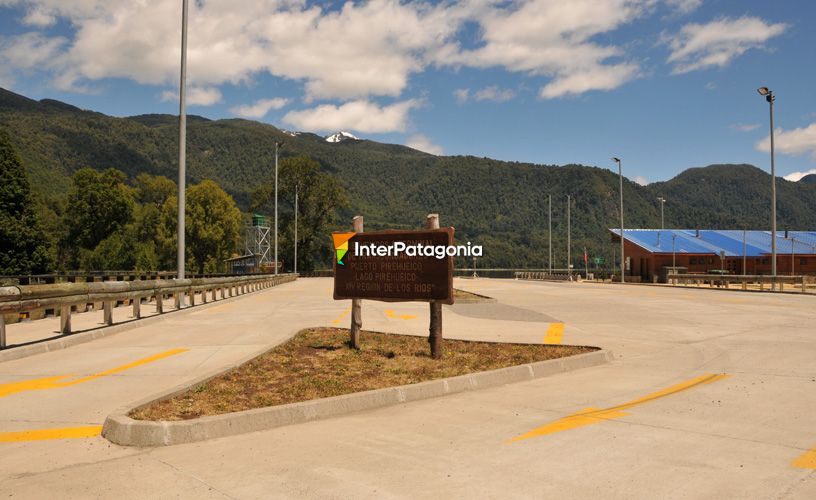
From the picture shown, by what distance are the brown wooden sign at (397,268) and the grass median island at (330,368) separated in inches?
41.1

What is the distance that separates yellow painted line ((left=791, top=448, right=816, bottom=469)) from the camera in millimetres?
5149

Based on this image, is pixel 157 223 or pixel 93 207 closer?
pixel 93 207

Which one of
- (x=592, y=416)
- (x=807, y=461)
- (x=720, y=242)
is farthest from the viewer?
(x=720, y=242)

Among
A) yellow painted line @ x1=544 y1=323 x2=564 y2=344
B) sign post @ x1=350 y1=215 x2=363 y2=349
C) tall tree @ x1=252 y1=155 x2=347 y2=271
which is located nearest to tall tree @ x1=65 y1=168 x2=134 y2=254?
tall tree @ x1=252 y1=155 x2=347 y2=271

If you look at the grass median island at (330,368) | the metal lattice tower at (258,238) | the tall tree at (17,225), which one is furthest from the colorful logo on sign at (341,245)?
the metal lattice tower at (258,238)

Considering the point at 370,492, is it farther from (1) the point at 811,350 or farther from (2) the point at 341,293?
(1) the point at 811,350

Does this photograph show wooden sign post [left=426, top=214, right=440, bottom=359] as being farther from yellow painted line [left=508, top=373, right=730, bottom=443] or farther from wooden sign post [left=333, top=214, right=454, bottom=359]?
yellow painted line [left=508, top=373, right=730, bottom=443]

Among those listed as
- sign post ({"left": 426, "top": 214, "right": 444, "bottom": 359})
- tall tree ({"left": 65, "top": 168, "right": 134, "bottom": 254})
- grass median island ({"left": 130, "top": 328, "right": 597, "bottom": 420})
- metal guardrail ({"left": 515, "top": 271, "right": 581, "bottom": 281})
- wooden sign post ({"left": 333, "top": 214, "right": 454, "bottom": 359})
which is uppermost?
tall tree ({"left": 65, "top": 168, "right": 134, "bottom": 254})

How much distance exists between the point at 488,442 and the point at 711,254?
75.5 metres

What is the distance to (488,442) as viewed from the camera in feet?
19.7

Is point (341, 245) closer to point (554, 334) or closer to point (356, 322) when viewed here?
point (356, 322)

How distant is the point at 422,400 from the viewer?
26.7 feet

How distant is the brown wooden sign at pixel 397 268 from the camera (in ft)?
35.1

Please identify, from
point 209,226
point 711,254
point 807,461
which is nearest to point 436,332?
point 807,461
